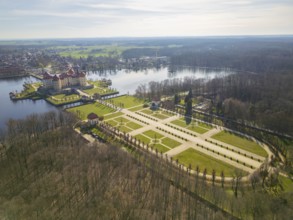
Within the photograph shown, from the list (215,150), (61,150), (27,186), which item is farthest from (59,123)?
(215,150)

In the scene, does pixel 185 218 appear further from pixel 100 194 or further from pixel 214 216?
pixel 100 194

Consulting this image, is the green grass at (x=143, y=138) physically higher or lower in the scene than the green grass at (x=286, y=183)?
lower

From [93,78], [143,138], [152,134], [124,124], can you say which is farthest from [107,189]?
[93,78]

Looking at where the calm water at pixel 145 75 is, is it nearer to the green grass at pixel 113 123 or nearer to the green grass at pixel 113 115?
the green grass at pixel 113 115

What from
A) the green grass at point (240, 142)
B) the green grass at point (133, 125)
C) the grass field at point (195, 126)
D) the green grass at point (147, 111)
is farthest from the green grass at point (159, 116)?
the green grass at point (240, 142)

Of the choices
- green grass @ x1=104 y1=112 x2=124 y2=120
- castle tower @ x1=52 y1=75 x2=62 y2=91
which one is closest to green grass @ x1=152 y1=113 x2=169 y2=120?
green grass @ x1=104 y1=112 x2=124 y2=120

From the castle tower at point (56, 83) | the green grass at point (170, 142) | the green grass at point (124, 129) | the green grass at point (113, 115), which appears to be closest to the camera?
the green grass at point (170, 142)

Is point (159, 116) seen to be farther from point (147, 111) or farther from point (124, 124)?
point (124, 124)
